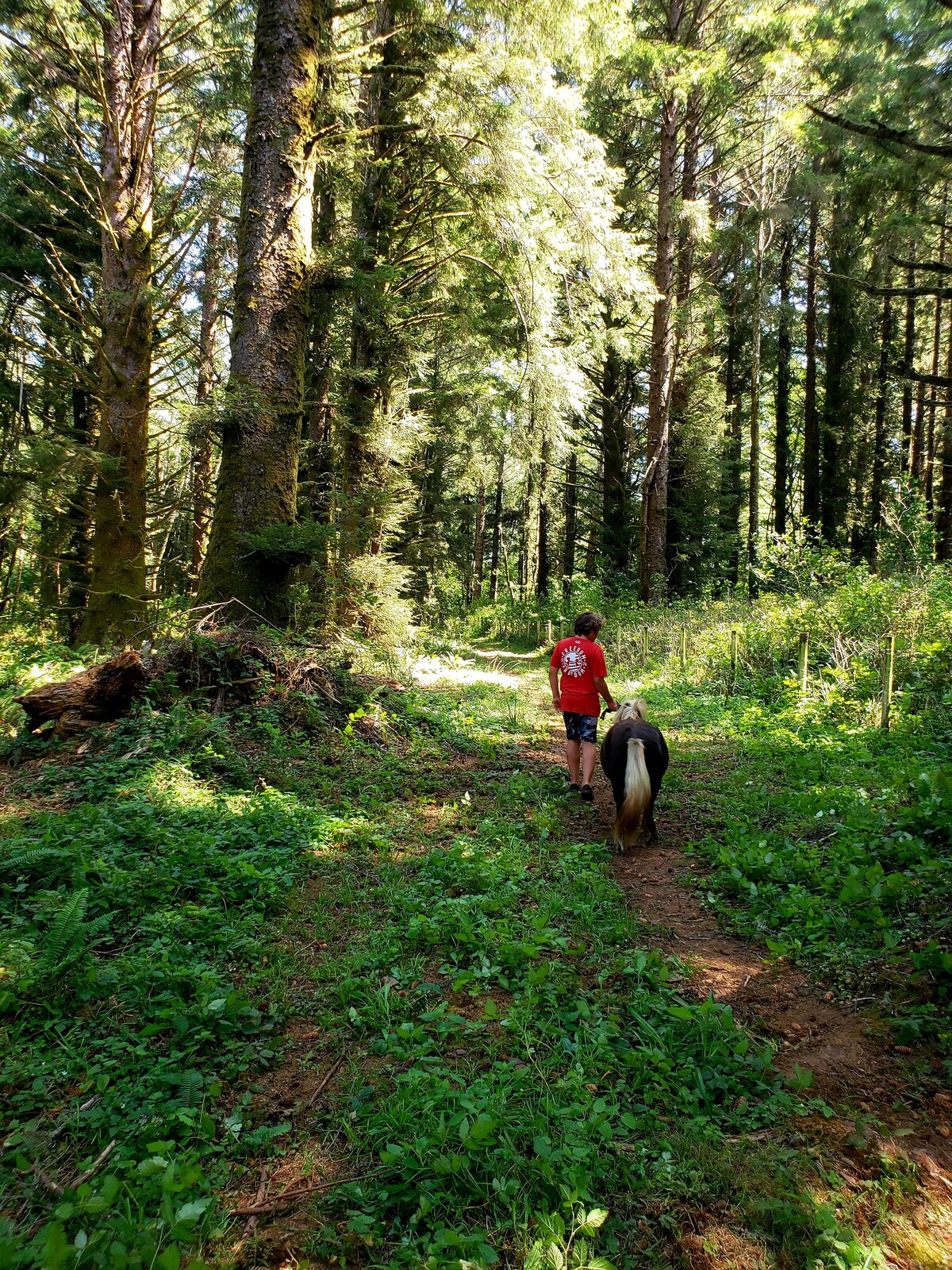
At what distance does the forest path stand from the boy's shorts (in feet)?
3.35

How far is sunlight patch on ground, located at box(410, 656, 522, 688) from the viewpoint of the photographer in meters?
11.5

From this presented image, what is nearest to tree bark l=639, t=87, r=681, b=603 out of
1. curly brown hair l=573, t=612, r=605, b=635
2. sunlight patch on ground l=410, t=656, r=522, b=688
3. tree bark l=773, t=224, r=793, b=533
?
sunlight patch on ground l=410, t=656, r=522, b=688

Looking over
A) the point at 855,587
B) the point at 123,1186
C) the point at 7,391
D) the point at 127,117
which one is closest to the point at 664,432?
the point at 855,587

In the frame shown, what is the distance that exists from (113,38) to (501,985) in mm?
10717

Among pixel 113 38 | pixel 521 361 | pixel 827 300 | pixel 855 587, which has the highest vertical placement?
pixel 827 300

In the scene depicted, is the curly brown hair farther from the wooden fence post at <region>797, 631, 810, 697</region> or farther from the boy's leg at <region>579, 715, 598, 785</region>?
the wooden fence post at <region>797, 631, 810, 697</region>

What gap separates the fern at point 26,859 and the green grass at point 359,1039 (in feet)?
0.05

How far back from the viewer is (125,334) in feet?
24.7

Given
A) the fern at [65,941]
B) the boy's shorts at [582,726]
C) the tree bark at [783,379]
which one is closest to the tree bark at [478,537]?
the tree bark at [783,379]

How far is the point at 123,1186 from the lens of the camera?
6.51 feet

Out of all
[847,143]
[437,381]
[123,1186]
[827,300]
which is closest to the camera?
[123,1186]

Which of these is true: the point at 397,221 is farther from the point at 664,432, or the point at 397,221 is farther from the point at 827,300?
the point at 827,300

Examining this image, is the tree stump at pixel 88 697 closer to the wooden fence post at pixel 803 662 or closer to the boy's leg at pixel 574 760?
the boy's leg at pixel 574 760

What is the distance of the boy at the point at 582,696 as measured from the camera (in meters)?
6.48
